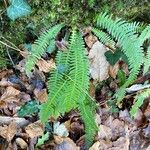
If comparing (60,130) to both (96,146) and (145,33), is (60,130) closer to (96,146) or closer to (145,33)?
(96,146)

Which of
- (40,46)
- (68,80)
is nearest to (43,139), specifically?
(68,80)

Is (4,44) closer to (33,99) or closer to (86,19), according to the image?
(33,99)

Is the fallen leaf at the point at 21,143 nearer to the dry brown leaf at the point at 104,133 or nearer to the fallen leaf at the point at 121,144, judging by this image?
the dry brown leaf at the point at 104,133

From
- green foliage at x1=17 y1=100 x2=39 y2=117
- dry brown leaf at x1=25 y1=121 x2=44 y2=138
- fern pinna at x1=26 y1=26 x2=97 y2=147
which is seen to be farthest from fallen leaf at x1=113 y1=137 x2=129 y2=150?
green foliage at x1=17 y1=100 x2=39 y2=117

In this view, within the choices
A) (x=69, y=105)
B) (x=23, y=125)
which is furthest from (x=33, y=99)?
(x=69, y=105)

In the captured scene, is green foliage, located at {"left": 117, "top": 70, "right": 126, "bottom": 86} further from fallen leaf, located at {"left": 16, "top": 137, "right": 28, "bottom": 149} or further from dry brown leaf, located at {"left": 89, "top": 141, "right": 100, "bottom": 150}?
fallen leaf, located at {"left": 16, "top": 137, "right": 28, "bottom": 149}
